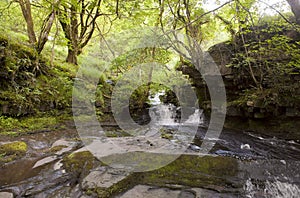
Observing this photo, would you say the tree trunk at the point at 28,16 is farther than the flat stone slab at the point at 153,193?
Yes

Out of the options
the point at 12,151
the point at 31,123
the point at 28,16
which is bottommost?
the point at 12,151

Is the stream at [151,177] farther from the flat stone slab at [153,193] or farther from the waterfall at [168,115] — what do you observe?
the waterfall at [168,115]

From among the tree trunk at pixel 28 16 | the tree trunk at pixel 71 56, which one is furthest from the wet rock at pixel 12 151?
the tree trunk at pixel 71 56

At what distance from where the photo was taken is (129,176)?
8.77 ft

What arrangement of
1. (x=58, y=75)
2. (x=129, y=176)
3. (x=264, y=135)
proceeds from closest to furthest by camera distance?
(x=129, y=176) → (x=264, y=135) → (x=58, y=75)

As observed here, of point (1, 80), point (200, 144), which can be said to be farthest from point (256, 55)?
point (1, 80)

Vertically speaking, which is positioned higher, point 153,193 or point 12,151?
point 12,151

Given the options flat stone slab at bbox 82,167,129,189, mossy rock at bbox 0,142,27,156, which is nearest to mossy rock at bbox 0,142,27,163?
mossy rock at bbox 0,142,27,156

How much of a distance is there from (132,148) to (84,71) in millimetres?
6045

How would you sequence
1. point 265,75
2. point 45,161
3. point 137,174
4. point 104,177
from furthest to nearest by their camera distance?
1. point 265,75
2. point 45,161
3. point 137,174
4. point 104,177

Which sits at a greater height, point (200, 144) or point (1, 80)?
point (1, 80)

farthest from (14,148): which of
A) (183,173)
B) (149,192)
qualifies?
(183,173)

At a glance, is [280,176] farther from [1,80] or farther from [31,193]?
[1,80]

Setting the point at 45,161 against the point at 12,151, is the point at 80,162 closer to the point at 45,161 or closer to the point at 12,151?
the point at 45,161
